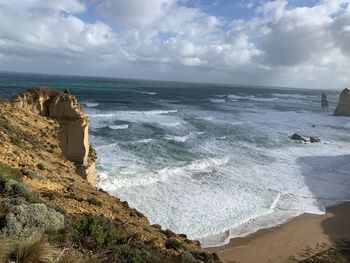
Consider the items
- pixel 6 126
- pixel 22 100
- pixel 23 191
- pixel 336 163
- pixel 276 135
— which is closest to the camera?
pixel 23 191

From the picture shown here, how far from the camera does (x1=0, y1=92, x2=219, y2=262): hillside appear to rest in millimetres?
6532

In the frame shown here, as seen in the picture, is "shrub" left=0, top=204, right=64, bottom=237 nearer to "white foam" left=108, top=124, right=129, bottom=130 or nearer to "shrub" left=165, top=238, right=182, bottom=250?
"shrub" left=165, top=238, right=182, bottom=250

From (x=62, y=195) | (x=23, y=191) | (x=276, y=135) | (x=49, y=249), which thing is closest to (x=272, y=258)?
(x=62, y=195)

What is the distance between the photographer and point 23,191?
847 centimetres

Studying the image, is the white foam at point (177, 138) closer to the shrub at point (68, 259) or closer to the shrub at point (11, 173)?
the shrub at point (11, 173)

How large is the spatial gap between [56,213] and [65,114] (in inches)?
403

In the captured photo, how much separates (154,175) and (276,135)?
973 inches

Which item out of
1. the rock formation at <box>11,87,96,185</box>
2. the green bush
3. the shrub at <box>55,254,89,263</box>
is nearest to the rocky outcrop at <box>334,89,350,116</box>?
the rock formation at <box>11,87,96,185</box>

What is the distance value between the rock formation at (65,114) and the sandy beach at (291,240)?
25.8 ft

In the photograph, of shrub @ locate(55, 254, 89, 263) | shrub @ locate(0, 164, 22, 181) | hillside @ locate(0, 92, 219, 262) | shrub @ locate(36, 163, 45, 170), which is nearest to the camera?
shrub @ locate(55, 254, 89, 263)

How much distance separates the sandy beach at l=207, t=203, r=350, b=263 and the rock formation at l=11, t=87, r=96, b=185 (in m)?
7.86

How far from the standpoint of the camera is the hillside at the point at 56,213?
6.53 meters

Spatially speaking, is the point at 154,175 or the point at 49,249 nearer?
the point at 49,249

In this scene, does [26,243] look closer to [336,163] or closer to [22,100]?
[22,100]
